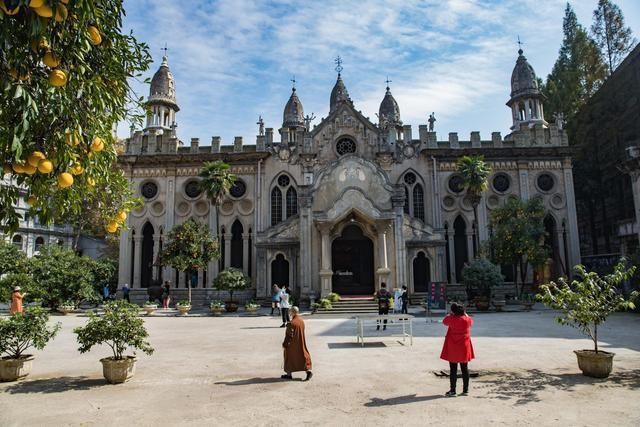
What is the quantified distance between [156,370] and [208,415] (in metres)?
4.05

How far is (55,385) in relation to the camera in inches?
365

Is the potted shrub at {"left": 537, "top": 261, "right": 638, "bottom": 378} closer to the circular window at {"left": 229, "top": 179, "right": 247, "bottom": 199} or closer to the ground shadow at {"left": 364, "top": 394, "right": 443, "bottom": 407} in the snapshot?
the ground shadow at {"left": 364, "top": 394, "right": 443, "bottom": 407}

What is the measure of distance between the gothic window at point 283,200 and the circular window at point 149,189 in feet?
32.7

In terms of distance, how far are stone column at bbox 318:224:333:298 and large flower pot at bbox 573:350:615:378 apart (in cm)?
1918

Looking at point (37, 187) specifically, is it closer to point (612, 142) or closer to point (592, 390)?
point (592, 390)

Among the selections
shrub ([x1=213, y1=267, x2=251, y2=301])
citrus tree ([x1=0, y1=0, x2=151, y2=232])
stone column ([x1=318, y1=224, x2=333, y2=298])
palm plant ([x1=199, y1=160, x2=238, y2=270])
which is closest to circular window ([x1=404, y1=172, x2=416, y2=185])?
stone column ([x1=318, y1=224, x2=333, y2=298])

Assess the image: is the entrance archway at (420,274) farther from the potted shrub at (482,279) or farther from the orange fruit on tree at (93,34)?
the orange fruit on tree at (93,34)

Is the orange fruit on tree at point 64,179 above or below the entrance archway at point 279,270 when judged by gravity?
above

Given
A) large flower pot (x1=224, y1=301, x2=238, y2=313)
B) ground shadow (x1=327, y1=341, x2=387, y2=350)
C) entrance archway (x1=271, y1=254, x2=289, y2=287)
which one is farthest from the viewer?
entrance archway (x1=271, y1=254, x2=289, y2=287)

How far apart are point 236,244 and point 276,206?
4.54 meters

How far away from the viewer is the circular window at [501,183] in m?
37.3

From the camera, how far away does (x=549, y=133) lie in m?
37.9

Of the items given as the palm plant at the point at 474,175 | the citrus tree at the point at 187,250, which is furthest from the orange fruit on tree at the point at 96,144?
the palm plant at the point at 474,175

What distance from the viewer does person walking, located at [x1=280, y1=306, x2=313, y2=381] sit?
31.6 feet
